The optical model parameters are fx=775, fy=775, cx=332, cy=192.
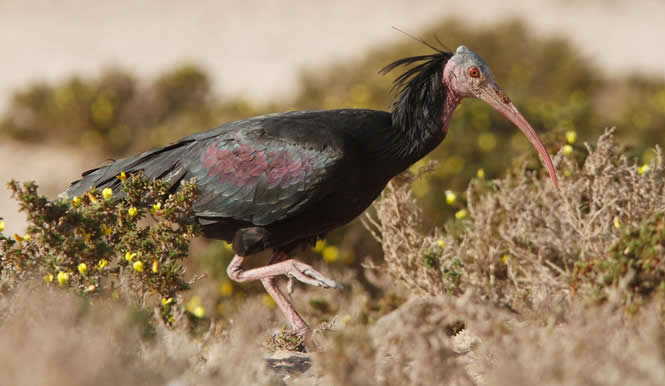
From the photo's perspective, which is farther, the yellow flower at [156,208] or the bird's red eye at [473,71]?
the bird's red eye at [473,71]

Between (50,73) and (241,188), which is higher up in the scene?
(50,73)

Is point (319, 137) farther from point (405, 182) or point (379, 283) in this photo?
point (379, 283)

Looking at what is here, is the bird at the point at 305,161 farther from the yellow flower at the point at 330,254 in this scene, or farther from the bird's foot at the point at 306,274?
the yellow flower at the point at 330,254

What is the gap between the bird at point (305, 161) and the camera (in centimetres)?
500

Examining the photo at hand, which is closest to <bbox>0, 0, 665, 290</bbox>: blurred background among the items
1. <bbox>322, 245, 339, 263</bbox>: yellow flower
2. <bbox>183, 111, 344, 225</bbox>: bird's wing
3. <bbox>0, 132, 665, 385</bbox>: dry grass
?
<bbox>322, 245, 339, 263</bbox>: yellow flower

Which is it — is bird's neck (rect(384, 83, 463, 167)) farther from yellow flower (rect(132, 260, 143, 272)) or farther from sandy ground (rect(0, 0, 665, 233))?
sandy ground (rect(0, 0, 665, 233))

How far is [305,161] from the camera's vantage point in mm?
4988

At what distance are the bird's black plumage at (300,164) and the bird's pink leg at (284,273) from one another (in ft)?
0.63

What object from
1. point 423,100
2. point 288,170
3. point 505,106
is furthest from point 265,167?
point 505,106

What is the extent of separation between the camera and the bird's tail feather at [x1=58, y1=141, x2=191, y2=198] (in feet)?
17.8

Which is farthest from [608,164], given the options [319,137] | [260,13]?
[260,13]

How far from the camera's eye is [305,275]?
191 inches

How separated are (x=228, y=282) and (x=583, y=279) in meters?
4.57

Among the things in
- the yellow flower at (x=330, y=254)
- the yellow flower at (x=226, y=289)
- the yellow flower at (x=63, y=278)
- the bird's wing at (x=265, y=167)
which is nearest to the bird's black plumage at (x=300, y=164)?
the bird's wing at (x=265, y=167)
